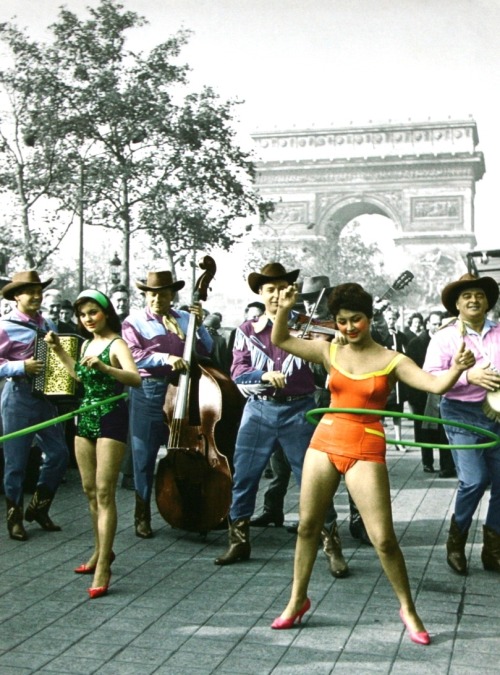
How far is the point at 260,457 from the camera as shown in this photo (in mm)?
6766

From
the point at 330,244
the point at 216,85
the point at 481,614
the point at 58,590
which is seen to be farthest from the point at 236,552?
the point at 330,244

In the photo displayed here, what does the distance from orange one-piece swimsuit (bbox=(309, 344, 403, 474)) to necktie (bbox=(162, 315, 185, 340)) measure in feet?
9.07

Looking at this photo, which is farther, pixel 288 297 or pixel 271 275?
pixel 271 275

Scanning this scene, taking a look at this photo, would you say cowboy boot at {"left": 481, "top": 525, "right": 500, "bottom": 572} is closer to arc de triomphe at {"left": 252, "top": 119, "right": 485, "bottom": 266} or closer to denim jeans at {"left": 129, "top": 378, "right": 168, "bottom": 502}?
denim jeans at {"left": 129, "top": 378, "right": 168, "bottom": 502}

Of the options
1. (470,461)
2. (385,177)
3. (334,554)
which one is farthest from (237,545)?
(385,177)

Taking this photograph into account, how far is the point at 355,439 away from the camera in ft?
16.6

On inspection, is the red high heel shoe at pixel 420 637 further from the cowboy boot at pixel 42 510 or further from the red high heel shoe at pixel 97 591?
the cowboy boot at pixel 42 510

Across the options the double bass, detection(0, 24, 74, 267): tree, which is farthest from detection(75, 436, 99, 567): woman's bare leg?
detection(0, 24, 74, 267): tree

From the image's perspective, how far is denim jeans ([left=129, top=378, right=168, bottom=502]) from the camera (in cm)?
765

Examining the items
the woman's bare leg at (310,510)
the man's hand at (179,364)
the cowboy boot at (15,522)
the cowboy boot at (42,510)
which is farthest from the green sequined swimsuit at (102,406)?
the cowboy boot at (42,510)

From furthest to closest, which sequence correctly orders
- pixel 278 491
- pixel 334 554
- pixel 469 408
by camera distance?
pixel 278 491, pixel 469 408, pixel 334 554

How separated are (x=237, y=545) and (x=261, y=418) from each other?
0.88m

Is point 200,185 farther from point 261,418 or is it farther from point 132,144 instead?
point 261,418

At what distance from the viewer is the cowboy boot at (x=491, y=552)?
6.55 meters
